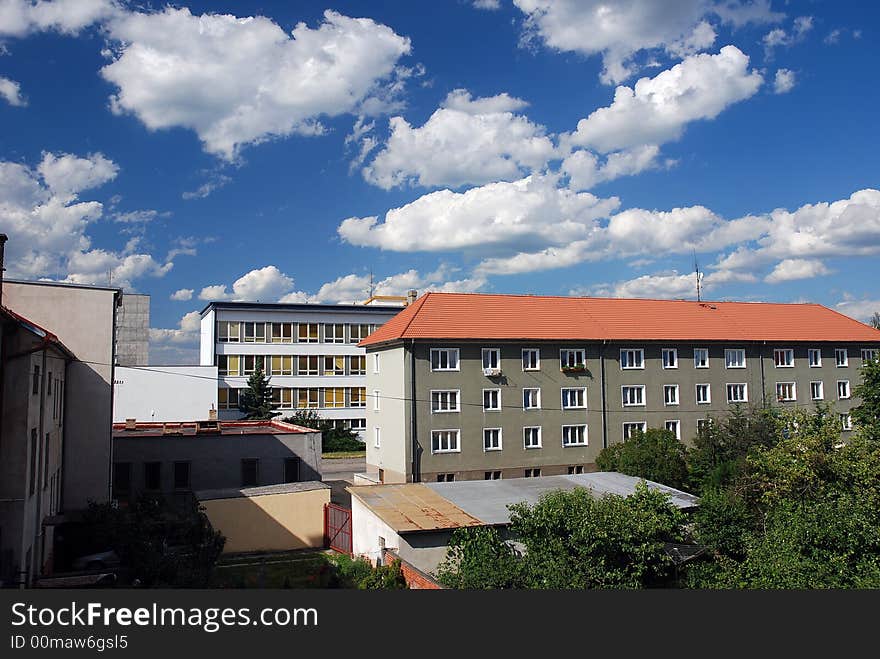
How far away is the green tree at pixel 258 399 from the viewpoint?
4997 centimetres

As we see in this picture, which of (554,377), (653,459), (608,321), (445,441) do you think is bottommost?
(653,459)

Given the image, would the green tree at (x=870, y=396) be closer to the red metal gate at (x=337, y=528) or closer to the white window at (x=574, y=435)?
the white window at (x=574, y=435)

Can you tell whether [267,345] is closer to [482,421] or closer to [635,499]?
[482,421]

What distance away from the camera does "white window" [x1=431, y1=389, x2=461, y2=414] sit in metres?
34.8

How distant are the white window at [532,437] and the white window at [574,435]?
1488 mm

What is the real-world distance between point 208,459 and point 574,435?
1904 cm

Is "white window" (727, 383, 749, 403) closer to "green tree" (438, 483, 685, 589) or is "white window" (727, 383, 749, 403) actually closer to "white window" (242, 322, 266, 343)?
"green tree" (438, 483, 685, 589)

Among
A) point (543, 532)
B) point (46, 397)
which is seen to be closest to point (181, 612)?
point (543, 532)

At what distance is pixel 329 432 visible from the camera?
52562 mm

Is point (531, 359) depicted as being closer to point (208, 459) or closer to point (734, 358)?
point (734, 358)

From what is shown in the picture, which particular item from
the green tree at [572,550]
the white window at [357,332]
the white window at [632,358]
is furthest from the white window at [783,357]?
the white window at [357,332]

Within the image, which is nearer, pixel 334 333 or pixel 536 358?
pixel 536 358

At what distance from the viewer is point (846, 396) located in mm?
45000

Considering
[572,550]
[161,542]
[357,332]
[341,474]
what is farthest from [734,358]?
[161,542]
